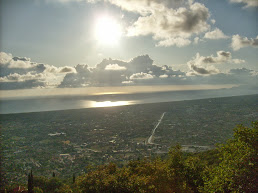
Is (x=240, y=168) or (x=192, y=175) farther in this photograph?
(x=192, y=175)

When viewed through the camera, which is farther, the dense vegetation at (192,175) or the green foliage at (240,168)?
the dense vegetation at (192,175)

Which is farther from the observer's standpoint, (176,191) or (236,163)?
(176,191)

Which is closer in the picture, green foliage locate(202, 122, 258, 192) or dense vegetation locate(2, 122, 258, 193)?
green foliage locate(202, 122, 258, 192)

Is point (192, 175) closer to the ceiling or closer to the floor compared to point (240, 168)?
closer to the floor

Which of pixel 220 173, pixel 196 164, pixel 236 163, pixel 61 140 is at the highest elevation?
pixel 236 163

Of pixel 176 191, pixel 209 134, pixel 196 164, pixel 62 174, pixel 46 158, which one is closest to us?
pixel 176 191

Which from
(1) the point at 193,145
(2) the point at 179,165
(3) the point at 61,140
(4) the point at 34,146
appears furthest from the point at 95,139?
(2) the point at 179,165

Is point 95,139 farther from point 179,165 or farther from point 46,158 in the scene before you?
point 179,165

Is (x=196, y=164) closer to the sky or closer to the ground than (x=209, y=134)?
closer to the sky
